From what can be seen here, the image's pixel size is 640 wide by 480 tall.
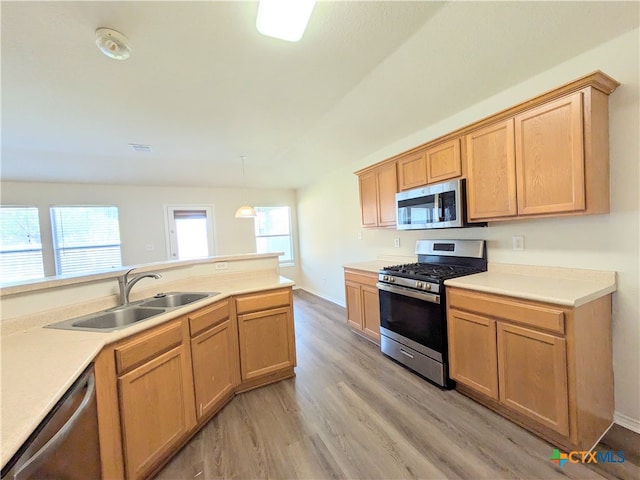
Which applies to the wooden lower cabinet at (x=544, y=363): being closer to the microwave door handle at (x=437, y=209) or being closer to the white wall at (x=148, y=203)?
the microwave door handle at (x=437, y=209)

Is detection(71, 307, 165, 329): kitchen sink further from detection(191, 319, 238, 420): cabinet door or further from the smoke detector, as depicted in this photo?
the smoke detector

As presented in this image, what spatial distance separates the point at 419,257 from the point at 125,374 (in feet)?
9.27

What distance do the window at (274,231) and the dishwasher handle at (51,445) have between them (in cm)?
524

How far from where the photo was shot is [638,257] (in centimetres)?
168

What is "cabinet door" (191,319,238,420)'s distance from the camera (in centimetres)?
191

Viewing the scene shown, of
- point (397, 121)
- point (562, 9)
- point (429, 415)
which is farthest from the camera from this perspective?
point (397, 121)

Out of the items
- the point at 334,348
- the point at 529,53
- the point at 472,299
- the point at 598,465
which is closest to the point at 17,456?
the point at 472,299

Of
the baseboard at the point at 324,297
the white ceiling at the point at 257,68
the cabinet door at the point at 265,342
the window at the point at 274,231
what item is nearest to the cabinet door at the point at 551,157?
the white ceiling at the point at 257,68

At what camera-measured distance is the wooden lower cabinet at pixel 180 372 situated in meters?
1.37

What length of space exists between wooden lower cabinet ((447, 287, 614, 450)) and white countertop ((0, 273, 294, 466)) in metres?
2.07

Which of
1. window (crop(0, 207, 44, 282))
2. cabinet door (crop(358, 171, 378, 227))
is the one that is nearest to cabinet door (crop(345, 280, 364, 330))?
cabinet door (crop(358, 171, 378, 227))

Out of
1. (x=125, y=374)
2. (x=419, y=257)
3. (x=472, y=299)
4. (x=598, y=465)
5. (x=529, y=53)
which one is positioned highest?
(x=529, y=53)

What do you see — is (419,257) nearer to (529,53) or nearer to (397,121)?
(397,121)

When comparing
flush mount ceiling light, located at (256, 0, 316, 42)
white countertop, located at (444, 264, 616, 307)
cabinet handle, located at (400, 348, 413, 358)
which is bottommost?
cabinet handle, located at (400, 348, 413, 358)
